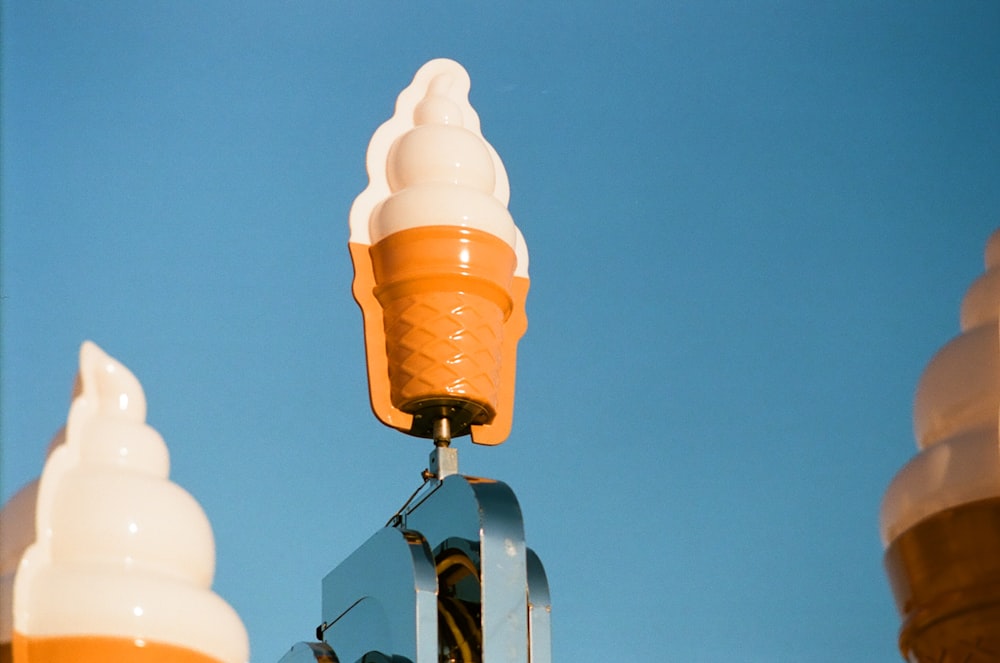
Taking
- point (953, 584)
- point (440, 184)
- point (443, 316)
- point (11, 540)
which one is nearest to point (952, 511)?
point (953, 584)

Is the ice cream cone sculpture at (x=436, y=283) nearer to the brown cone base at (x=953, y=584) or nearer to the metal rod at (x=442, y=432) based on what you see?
the metal rod at (x=442, y=432)

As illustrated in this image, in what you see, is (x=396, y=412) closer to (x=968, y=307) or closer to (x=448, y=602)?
(x=448, y=602)

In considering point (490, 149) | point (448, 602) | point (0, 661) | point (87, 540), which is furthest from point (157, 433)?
point (490, 149)

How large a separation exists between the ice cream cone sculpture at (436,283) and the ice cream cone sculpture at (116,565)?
1.01m

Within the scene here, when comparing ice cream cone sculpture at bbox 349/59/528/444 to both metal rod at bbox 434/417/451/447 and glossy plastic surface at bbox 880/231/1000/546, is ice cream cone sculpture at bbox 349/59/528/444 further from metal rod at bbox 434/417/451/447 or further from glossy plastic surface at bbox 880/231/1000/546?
glossy plastic surface at bbox 880/231/1000/546

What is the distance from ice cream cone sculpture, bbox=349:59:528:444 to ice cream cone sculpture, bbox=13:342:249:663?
1013mm

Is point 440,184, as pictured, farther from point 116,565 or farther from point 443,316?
point 116,565

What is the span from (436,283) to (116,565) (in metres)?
1.32

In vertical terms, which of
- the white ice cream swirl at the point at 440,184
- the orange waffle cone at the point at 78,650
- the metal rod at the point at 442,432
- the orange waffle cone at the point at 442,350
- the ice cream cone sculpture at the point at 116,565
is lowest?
the orange waffle cone at the point at 78,650

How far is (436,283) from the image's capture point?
398cm

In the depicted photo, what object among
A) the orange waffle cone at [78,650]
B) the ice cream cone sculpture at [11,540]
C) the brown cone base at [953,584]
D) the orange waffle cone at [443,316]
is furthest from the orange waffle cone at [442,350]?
the brown cone base at [953,584]

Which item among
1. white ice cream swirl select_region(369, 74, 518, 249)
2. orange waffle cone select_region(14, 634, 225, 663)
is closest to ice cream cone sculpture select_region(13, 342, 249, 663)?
orange waffle cone select_region(14, 634, 225, 663)

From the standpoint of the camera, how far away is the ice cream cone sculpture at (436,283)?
396 centimetres

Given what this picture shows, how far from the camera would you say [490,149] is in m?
4.29
